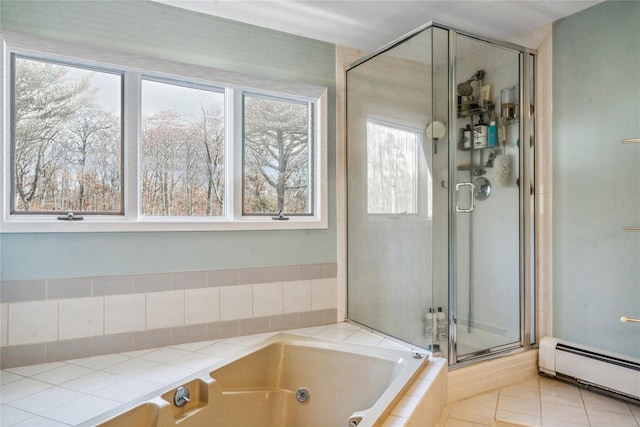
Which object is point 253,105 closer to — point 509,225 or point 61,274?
point 61,274

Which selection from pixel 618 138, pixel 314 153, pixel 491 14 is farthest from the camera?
pixel 314 153

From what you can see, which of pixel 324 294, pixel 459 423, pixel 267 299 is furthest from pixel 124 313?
pixel 459 423

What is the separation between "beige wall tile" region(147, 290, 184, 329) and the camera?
2.14 m

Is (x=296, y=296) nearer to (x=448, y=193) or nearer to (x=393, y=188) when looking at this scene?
(x=393, y=188)

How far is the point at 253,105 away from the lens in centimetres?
248

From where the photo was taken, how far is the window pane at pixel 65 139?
1907 mm

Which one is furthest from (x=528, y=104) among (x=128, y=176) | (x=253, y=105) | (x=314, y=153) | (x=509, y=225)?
(x=128, y=176)

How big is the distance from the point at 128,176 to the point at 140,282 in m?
0.57

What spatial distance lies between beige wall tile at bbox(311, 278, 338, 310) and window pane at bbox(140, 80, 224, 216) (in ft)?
2.64

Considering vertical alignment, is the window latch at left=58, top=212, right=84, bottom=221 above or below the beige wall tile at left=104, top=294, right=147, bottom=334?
above

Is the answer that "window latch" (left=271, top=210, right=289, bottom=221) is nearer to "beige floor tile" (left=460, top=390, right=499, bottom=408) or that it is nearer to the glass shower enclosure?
the glass shower enclosure

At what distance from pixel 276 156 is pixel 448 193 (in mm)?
1103

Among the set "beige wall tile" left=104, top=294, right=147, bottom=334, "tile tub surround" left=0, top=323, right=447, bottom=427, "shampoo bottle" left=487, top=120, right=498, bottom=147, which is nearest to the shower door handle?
"shampoo bottle" left=487, top=120, right=498, bottom=147

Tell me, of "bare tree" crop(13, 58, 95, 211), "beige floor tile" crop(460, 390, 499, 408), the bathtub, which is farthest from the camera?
"beige floor tile" crop(460, 390, 499, 408)
